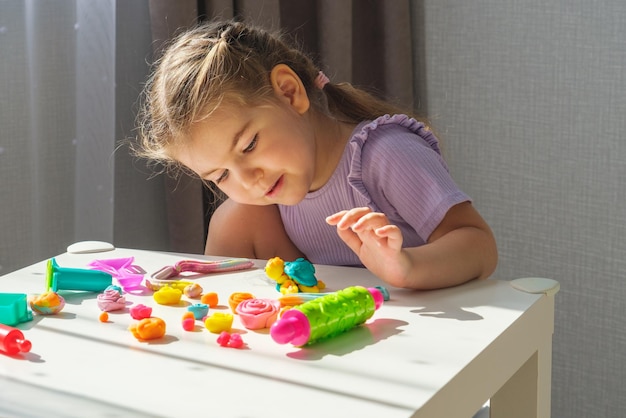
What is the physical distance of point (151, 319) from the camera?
796 mm

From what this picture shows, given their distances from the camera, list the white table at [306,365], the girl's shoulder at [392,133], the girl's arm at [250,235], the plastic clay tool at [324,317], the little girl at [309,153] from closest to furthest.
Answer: the white table at [306,365]
the plastic clay tool at [324,317]
the little girl at [309,153]
the girl's shoulder at [392,133]
the girl's arm at [250,235]

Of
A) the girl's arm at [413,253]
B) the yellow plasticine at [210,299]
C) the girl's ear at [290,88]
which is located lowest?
the yellow plasticine at [210,299]

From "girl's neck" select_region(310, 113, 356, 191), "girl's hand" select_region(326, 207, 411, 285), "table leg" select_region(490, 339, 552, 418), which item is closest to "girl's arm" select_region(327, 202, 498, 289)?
"girl's hand" select_region(326, 207, 411, 285)

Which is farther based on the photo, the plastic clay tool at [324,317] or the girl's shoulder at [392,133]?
the girl's shoulder at [392,133]

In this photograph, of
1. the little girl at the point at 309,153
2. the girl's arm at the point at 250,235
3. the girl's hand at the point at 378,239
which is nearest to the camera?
the girl's hand at the point at 378,239

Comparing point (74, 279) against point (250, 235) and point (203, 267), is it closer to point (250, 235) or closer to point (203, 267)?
point (203, 267)

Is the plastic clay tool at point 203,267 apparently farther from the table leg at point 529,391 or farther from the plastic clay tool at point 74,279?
the table leg at point 529,391

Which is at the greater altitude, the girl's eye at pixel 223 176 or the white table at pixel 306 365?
the girl's eye at pixel 223 176

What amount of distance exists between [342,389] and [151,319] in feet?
0.71

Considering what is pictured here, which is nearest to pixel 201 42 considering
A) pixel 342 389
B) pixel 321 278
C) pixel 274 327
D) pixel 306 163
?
pixel 306 163

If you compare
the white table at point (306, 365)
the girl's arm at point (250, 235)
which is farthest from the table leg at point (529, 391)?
the girl's arm at point (250, 235)

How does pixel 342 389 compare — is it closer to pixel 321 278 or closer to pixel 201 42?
pixel 321 278

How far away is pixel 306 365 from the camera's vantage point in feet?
2.35

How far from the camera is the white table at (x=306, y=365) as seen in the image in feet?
2.12
